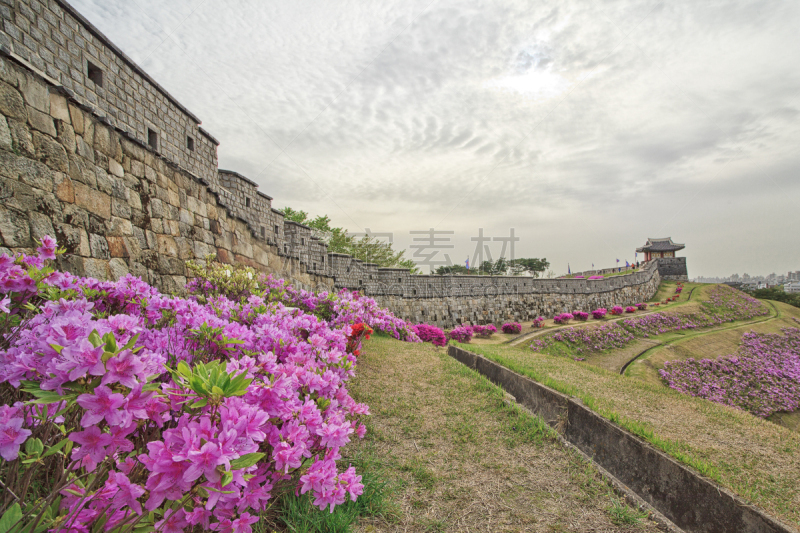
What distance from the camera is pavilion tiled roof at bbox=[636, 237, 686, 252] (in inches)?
1580

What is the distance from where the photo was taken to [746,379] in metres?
13.6

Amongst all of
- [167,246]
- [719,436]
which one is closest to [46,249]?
[167,246]

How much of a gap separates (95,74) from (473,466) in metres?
7.61

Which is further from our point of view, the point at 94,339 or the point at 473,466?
the point at 473,466

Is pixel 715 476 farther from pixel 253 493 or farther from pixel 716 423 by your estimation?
pixel 253 493

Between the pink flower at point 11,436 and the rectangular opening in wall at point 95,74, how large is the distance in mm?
6494

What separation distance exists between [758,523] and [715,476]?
0.43 m

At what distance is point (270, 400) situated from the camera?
1.42 metres

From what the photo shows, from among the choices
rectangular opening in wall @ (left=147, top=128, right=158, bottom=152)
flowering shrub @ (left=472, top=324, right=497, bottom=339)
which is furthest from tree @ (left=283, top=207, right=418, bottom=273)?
rectangular opening in wall @ (left=147, top=128, right=158, bottom=152)

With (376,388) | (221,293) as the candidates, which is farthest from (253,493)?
(221,293)

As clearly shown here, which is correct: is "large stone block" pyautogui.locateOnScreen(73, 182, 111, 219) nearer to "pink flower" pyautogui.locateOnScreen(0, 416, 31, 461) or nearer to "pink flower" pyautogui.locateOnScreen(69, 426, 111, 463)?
"pink flower" pyautogui.locateOnScreen(0, 416, 31, 461)

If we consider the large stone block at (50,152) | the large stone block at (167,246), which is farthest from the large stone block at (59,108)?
the large stone block at (167,246)

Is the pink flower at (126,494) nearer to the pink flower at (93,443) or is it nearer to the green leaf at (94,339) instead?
the pink flower at (93,443)

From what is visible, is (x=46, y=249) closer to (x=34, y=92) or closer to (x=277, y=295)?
(x=34, y=92)
